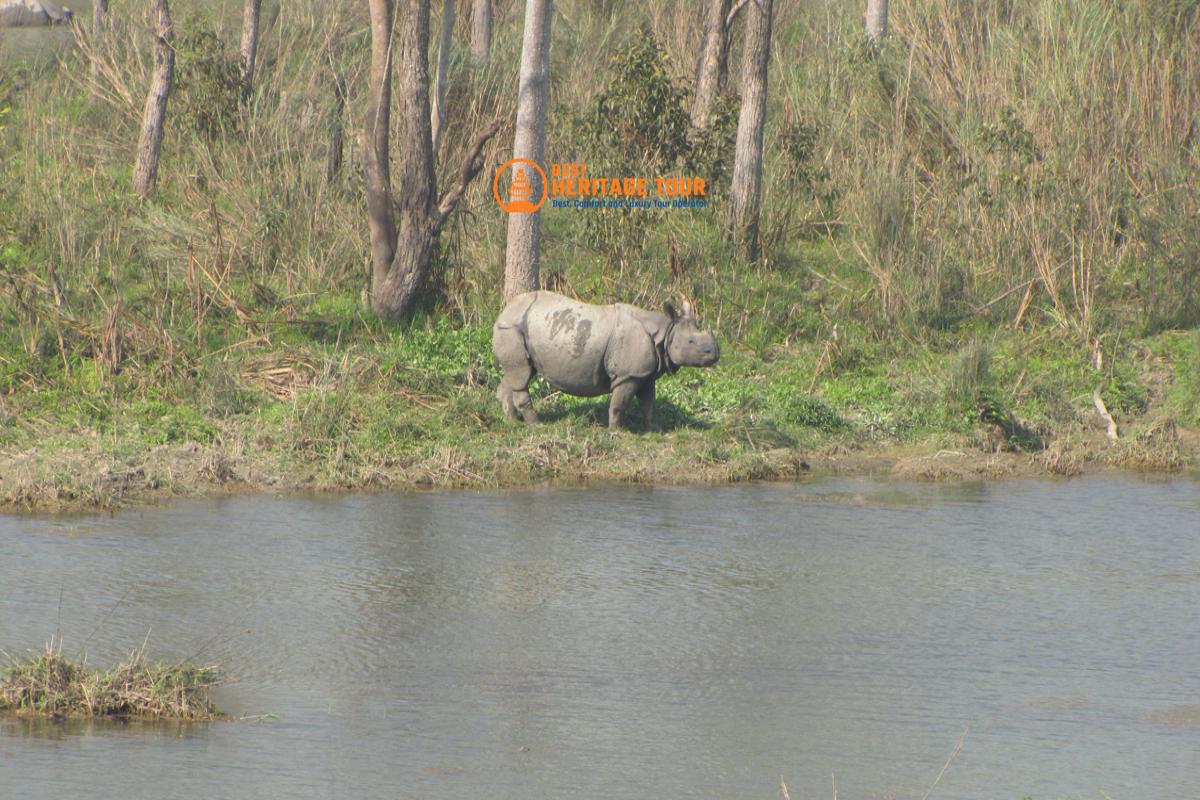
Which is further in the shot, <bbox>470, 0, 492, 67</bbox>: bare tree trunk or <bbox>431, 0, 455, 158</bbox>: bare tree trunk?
<bbox>470, 0, 492, 67</bbox>: bare tree trunk

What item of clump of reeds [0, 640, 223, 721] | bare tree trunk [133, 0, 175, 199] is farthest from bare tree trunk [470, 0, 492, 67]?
clump of reeds [0, 640, 223, 721]

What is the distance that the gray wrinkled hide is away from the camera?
2986 centimetres

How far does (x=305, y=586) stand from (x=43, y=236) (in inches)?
303

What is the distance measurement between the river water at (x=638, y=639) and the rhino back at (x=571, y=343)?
4.12 ft

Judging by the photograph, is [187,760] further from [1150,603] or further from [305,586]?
[1150,603]

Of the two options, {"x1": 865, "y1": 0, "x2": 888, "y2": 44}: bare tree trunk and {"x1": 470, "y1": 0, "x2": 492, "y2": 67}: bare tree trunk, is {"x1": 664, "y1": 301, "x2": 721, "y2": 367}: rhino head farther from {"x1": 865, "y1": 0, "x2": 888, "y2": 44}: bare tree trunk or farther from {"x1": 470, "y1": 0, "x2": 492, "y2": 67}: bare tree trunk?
{"x1": 865, "y1": 0, "x2": 888, "y2": 44}: bare tree trunk

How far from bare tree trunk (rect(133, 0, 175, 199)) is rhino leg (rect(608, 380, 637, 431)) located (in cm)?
675

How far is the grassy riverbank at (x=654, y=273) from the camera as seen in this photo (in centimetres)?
1194

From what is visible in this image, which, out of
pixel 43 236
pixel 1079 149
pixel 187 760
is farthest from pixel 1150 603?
pixel 43 236

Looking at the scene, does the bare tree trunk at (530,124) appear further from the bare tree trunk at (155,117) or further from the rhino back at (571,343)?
the bare tree trunk at (155,117)

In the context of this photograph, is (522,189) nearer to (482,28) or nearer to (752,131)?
(752,131)

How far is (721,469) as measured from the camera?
1182 centimetres

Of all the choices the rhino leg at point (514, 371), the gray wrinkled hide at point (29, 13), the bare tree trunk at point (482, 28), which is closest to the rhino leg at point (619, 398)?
the rhino leg at point (514, 371)

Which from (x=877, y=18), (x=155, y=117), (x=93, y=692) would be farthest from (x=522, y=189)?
(x=93, y=692)
